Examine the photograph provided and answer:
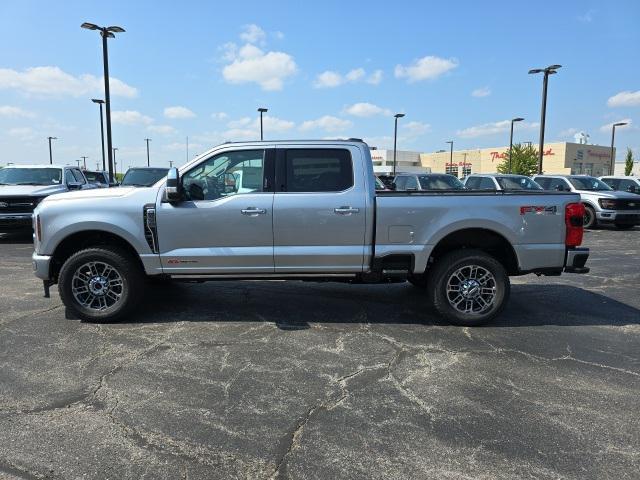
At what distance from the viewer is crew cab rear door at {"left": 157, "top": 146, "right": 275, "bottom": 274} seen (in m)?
5.42

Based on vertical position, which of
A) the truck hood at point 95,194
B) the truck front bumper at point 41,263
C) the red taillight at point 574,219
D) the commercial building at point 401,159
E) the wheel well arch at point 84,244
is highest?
the commercial building at point 401,159

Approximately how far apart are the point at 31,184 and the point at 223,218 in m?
9.76

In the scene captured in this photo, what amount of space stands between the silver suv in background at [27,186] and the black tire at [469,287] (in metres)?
10.1

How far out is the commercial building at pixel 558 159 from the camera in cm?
6381

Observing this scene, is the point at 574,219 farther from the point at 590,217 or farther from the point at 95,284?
the point at 590,217

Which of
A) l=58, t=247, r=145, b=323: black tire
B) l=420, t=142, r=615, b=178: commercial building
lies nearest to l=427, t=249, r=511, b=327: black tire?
l=58, t=247, r=145, b=323: black tire

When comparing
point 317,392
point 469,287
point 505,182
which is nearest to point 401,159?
point 505,182

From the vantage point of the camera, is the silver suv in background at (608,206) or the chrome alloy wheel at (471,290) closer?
the chrome alloy wheel at (471,290)

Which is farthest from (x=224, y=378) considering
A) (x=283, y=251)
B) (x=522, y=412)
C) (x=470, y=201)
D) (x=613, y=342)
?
(x=613, y=342)

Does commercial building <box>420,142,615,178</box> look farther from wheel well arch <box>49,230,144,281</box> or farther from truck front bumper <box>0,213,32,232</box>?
wheel well arch <box>49,230,144,281</box>

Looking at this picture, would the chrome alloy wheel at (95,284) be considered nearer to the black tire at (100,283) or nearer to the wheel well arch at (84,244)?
the black tire at (100,283)

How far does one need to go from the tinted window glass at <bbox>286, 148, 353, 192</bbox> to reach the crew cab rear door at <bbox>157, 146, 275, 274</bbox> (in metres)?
0.24

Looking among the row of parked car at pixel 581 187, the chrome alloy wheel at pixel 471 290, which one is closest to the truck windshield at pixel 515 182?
the row of parked car at pixel 581 187

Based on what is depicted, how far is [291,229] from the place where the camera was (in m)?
5.47
